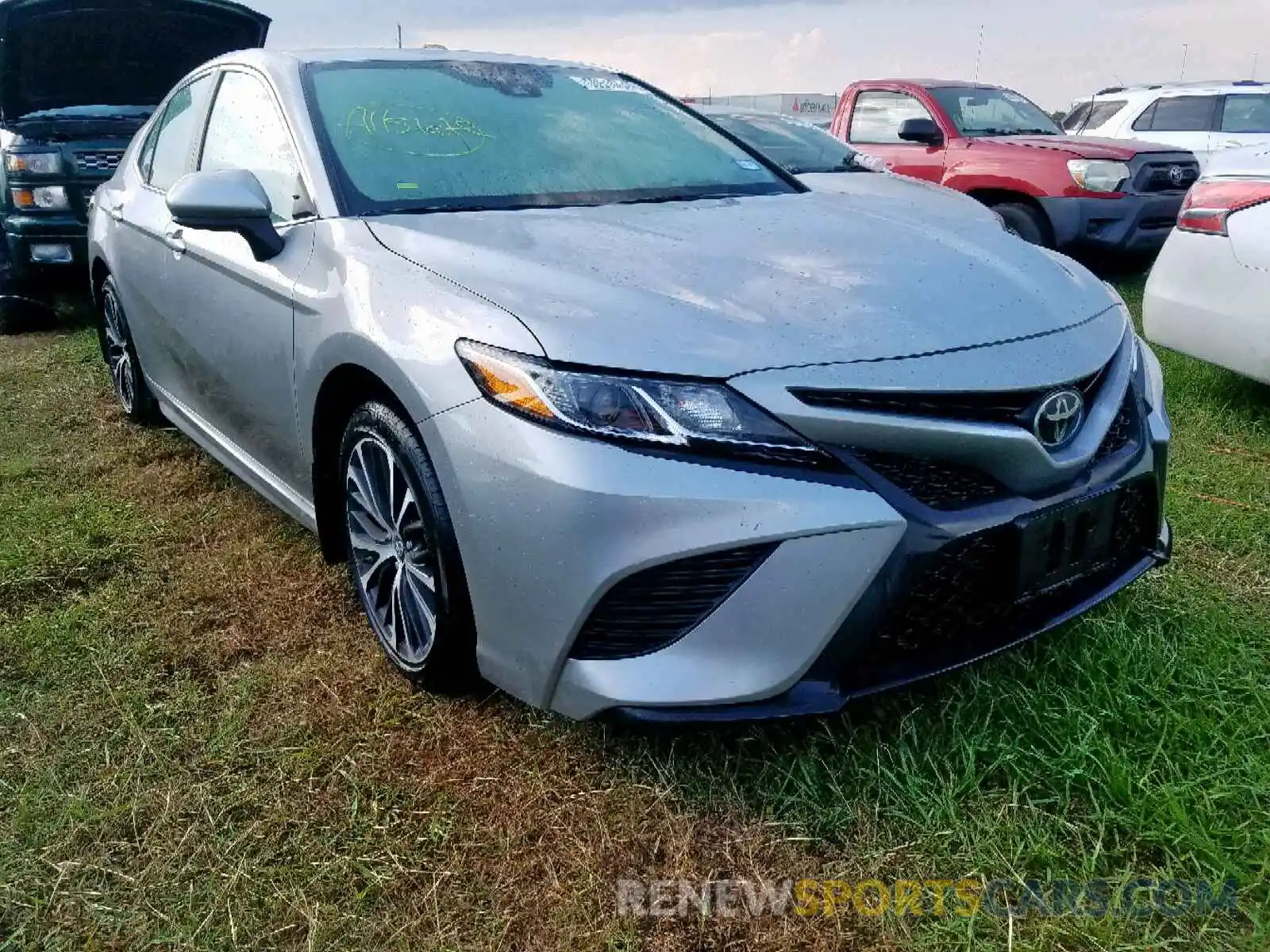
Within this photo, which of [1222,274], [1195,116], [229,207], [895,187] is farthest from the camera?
[1195,116]

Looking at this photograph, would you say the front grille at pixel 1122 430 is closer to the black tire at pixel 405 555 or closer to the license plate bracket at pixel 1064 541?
the license plate bracket at pixel 1064 541

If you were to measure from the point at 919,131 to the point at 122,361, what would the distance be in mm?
5483

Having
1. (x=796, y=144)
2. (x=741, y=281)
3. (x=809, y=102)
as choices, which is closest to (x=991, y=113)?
(x=796, y=144)

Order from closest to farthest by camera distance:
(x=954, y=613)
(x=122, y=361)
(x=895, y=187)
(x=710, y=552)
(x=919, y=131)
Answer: (x=710, y=552) < (x=954, y=613) < (x=122, y=361) < (x=895, y=187) < (x=919, y=131)

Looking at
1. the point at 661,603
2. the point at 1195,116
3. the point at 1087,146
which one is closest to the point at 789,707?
the point at 661,603

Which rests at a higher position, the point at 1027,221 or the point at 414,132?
the point at 414,132

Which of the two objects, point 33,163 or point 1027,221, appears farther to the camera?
point 1027,221

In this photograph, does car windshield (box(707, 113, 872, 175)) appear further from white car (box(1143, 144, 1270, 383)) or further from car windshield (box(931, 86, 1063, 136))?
white car (box(1143, 144, 1270, 383))

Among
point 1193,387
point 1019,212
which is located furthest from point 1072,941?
point 1019,212

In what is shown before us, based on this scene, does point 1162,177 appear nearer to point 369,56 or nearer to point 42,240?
point 369,56

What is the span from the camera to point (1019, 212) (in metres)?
7.29

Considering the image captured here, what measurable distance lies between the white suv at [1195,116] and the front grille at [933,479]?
28.8ft

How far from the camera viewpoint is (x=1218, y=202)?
3.87 metres

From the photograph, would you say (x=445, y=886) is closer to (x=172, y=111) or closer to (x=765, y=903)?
(x=765, y=903)
